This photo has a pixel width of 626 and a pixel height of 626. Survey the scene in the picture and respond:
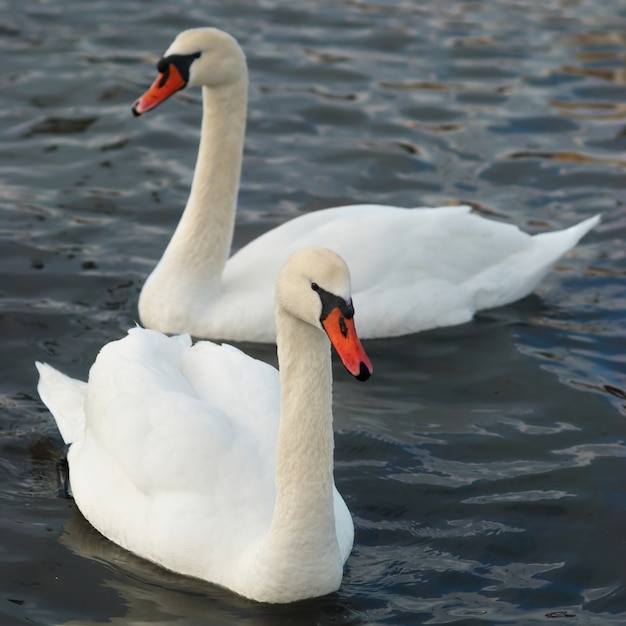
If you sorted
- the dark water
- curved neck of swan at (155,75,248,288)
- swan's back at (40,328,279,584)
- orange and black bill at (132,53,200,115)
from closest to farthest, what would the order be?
swan's back at (40,328,279,584) → the dark water → orange and black bill at (132,53,200,115) → curved neck of swan at (155,75,248,288)

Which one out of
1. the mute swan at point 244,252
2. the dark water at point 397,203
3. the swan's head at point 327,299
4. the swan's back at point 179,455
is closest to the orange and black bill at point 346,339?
the swan's head at point 327,299

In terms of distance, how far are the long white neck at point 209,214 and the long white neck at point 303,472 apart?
346cm

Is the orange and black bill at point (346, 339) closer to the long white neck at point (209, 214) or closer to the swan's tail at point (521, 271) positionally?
the long white neck at point (209, 214)

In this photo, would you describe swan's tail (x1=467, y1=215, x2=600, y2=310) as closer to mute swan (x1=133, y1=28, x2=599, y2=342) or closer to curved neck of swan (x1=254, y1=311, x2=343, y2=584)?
mute swan (x1=133, y1=28, x2=599, y2=342)

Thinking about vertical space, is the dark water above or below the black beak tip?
below

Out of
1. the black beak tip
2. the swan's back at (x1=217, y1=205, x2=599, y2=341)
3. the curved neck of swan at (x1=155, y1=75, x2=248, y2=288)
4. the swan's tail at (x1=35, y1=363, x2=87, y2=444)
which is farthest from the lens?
the curved neck of swan at (x1=155, y1=75, x2=248, y2=288)

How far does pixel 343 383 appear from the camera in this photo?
916 centimetres

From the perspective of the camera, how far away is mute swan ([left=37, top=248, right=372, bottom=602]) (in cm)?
620

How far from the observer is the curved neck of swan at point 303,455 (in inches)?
246

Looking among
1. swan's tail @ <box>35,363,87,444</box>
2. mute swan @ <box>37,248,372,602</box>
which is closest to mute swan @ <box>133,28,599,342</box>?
swan's tail @ <box>35,363,87,444</box>

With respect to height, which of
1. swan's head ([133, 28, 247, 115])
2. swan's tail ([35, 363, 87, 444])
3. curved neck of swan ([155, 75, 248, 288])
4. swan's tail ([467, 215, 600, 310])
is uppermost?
swan's head ([133, 28, 247, 115])

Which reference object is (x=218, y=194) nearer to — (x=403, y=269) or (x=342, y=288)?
(x=403, y=269)

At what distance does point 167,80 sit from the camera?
386 inches

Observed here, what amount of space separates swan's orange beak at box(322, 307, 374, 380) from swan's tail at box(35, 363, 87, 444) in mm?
2425
